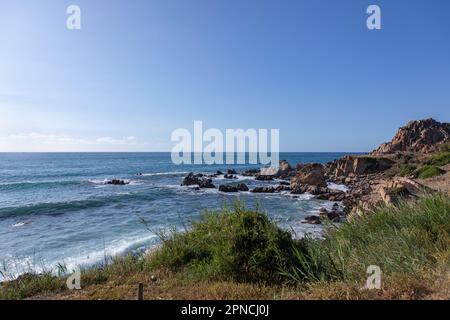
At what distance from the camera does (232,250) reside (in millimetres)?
6574

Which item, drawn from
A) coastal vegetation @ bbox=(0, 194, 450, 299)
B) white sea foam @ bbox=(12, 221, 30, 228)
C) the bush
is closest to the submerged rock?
coastal vegetation @ bbox=(0, 194, 450, 299)

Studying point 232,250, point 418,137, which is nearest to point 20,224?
point 232,250

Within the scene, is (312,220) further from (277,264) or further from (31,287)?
(31,287)

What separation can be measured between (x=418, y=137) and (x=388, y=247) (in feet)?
256

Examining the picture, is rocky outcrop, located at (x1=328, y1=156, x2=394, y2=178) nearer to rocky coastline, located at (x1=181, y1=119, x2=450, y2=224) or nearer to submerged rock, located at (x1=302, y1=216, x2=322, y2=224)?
rocky coastline, located at (x1=181, y1=119, x2=450, y2=224)

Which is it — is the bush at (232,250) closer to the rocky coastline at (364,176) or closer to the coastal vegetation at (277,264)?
the coastal vegetation at (277,264)

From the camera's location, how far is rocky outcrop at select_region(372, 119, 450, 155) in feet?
228

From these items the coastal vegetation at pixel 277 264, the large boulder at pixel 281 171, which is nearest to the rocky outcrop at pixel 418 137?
the large boulder at pixel 281 171

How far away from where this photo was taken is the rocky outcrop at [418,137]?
228 feet

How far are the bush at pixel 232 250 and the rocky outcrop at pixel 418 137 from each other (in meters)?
70.3
